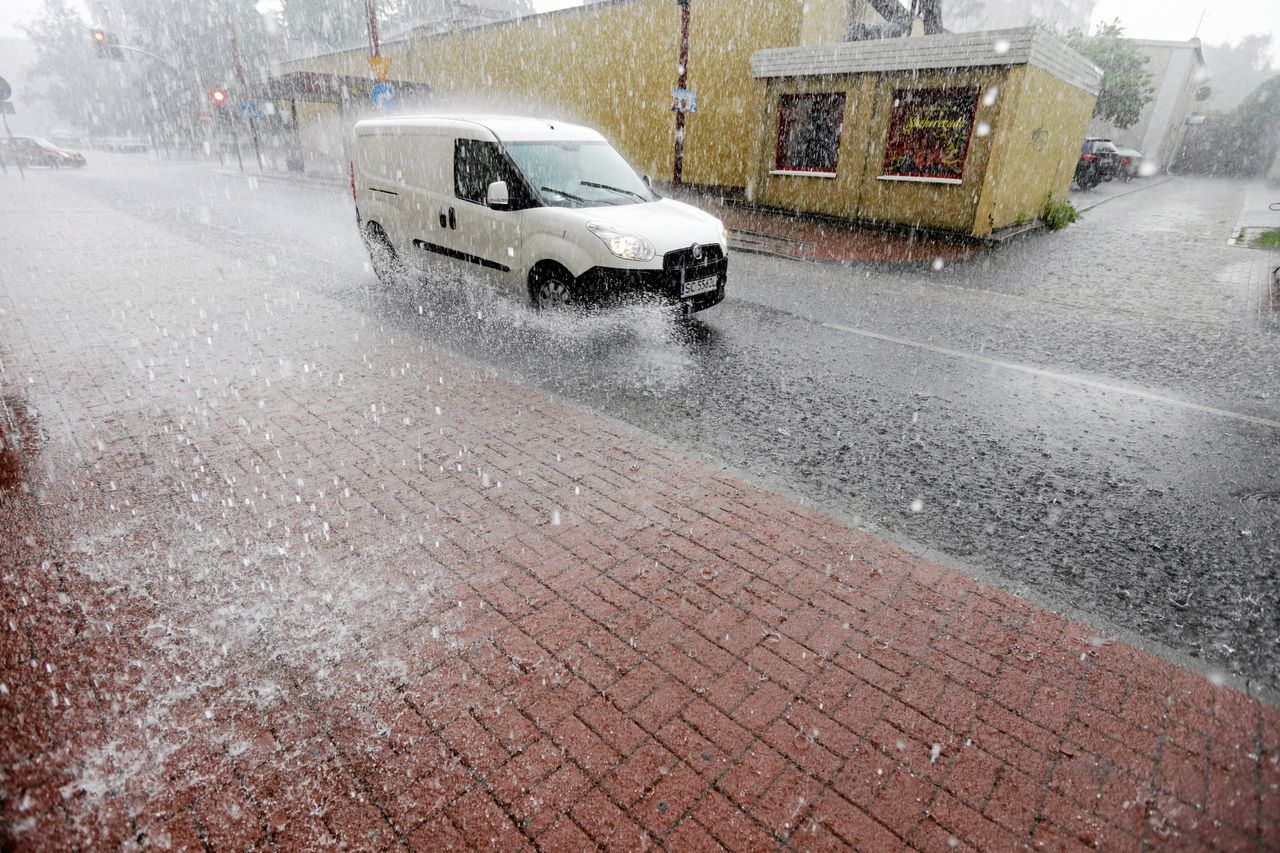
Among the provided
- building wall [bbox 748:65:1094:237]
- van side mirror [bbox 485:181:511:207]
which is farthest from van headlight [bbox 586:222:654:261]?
building wall [bbox 748:65:1094:237]

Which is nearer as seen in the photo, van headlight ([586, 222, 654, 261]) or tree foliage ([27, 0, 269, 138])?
van headlight ([586, 222, 654, 261])

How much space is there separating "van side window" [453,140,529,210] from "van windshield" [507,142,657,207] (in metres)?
0.15

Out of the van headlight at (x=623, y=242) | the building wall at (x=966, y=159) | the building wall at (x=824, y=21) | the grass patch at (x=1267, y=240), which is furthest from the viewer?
the building wall at (x=824, y=21)

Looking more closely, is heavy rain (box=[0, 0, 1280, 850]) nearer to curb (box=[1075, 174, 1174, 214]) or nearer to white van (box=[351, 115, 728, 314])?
white van (box=[351, 115, 728, 314])

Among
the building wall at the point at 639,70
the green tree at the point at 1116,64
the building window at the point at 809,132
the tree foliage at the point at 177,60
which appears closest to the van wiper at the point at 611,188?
the building window at the point at 809,132

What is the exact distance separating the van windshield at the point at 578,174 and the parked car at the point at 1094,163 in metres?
25.8

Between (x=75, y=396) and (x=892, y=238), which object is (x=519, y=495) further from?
(x=892, y=238)

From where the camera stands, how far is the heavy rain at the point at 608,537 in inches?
91.9

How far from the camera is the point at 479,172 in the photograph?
7.13 meters

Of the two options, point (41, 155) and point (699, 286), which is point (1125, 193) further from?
point (41, 155)

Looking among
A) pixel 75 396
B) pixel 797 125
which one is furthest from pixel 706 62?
pixel 75 396

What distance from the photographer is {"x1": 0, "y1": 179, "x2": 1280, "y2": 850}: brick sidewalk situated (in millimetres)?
2246

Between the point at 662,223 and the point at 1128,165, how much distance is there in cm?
3687

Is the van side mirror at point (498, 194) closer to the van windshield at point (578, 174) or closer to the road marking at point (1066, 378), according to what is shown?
the van windshield at point (578, 174)
